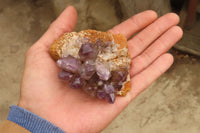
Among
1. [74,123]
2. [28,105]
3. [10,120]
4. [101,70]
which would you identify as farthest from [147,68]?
[10,120]

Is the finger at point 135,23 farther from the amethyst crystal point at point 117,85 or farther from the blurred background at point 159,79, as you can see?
the amethyst crystal point at point 117,85

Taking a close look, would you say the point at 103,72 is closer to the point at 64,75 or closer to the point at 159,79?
the point at 64,75

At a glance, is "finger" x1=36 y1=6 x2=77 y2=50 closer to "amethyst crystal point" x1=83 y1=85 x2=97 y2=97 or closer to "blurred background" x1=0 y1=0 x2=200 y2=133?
"amethyst crystal point" x1=83 y1=85 x2=97 y2=97

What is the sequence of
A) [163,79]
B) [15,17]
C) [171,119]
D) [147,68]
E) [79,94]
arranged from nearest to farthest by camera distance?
1. [79,94]
2. [147,68]
3. [171,119]
4. [163,79]
5. [15,17]

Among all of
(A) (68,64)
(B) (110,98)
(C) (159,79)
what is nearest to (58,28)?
(A) (68,64)

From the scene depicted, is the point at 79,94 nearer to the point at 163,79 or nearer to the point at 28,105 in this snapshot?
the point at 28,105

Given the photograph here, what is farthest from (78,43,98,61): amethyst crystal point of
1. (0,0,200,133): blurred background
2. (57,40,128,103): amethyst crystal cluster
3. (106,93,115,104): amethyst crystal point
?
(0,0,200,133): blurred background
